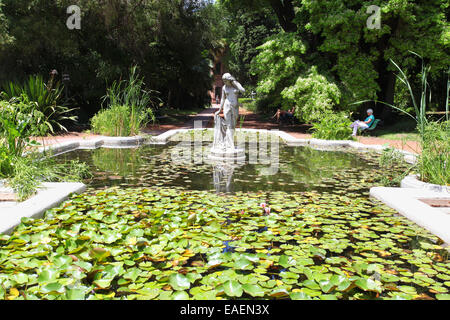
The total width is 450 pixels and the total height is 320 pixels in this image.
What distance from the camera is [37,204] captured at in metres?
4.20

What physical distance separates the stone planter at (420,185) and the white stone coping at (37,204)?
4.71m

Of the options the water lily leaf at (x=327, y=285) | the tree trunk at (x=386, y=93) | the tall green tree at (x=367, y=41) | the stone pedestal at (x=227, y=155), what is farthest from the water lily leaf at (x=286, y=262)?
the tree trunk at (x=386, y=93)

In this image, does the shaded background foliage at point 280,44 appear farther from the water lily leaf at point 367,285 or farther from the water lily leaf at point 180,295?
the water lily leaf at point 180,295

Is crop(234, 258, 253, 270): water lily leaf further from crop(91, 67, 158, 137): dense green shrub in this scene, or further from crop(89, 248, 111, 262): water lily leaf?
crop(91, 67, 158, 137): dense green shrub

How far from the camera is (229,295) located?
2.41m

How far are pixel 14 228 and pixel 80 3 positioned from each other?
511 inches

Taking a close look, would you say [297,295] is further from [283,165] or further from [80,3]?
[80,3]

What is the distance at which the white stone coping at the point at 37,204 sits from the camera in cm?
365

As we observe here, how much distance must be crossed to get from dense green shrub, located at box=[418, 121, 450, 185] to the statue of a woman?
3967 millimetres

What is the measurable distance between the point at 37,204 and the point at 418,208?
14.3ft

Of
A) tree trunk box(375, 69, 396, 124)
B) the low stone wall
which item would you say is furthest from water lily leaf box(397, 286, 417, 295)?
tree trunk box(375, 69, 396, 124)

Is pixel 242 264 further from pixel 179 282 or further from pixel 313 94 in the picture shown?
pixel 313 94

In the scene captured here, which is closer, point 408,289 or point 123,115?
point 408,289

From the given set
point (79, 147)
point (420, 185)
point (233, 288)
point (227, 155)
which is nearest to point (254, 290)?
point (233, 288)
